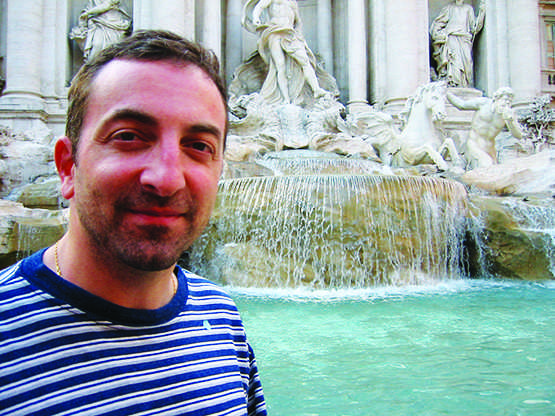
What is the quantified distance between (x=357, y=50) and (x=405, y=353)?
10.7 meters

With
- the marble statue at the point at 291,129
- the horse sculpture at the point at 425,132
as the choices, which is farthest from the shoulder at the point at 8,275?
the marble statue at the point at 291,129

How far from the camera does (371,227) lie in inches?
225

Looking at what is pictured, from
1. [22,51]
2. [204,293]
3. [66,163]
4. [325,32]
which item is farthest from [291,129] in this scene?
[66,163]

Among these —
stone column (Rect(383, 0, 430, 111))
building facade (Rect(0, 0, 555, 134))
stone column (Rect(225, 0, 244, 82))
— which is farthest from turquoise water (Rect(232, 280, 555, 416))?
stone column (Rect(225, 0, 244, 82))

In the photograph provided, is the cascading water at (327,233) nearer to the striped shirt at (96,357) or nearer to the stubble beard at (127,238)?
the striped shirt at (96,357)

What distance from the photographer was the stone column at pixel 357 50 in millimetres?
12227

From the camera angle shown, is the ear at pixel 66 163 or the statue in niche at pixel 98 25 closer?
the ear at pixel 66 163

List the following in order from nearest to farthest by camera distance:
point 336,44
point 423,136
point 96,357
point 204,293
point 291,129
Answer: point 96,357, point 204,293, point 423,136, point 291,129, point 336,44

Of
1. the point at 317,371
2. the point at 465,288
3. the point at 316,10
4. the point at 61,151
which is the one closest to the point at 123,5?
the point at 316,10

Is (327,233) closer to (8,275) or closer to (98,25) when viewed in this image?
(8,275)

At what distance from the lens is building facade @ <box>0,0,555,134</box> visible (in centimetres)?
1098

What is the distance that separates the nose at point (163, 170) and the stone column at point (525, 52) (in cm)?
1324

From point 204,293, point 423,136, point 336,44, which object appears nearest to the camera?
point 204,293

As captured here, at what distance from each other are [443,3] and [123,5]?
912 cm
